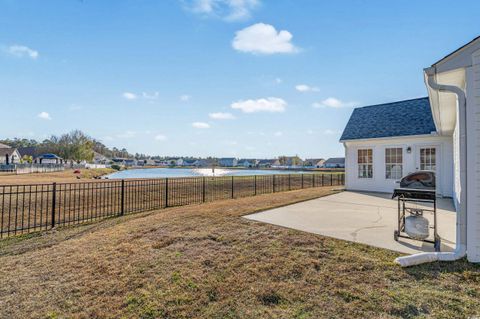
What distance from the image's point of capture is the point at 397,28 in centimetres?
779

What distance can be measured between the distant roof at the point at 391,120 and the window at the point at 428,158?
788 mm

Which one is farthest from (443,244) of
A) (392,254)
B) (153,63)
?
(153,63)

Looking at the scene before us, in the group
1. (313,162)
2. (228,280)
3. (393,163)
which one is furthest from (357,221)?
(313,162)

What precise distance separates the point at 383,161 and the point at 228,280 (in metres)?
10.6

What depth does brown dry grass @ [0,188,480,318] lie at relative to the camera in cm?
242

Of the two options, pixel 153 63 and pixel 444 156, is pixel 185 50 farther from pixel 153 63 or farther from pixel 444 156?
pixel 444 156

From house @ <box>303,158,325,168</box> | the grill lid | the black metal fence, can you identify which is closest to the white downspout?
the grill lid

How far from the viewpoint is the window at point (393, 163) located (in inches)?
407

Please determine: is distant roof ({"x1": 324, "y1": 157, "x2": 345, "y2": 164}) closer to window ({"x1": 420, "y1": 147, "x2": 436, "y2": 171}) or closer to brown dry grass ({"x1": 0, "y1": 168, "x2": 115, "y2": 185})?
brown dry grass ({"x1": 0, "y1": 168, "x2": 115, "y2": 185})

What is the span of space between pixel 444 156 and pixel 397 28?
17.8ft

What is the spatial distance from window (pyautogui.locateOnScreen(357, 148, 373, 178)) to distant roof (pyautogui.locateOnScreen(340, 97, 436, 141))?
78 cm

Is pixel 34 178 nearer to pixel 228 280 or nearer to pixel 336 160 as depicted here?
pixel 228 280

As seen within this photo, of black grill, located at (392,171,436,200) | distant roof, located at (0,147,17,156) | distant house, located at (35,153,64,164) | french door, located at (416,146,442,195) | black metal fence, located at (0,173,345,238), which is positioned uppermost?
distant roof, located at (0,147,17,156)

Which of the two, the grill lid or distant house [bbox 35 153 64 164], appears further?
distant house [bbox 35 153 64 164]
